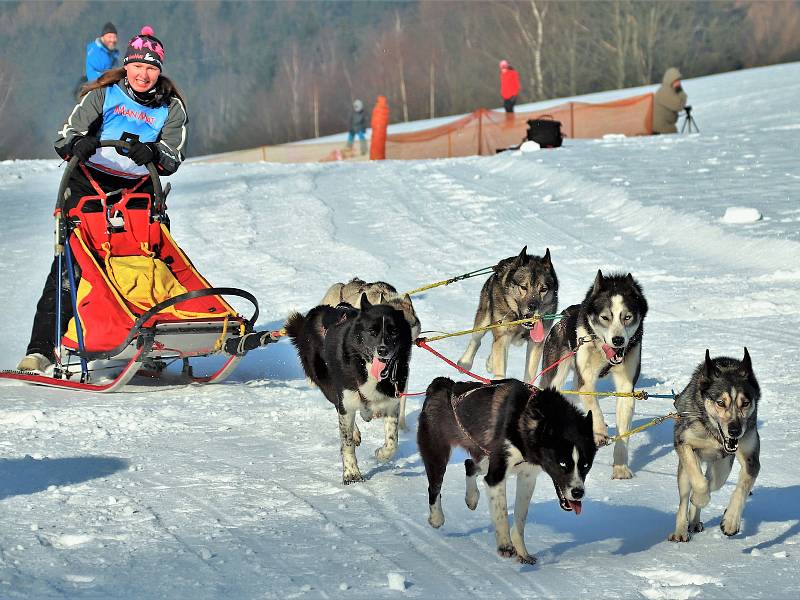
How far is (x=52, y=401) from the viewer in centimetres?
553

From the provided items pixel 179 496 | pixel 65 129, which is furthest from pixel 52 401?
pixel 179 496

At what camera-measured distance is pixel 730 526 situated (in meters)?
3.67

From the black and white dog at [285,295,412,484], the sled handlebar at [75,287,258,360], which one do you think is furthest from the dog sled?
the black and white dog at [285,295,412,484]

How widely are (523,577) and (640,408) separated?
92.8 inches

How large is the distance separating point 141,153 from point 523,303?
6.45 feet

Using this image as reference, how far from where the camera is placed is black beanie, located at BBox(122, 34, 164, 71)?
5742mm

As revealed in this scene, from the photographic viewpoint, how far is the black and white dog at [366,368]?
437 cm

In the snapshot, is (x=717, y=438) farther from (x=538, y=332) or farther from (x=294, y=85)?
(x=294, y=85)

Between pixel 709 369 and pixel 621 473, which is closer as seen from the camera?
pixel 709 369

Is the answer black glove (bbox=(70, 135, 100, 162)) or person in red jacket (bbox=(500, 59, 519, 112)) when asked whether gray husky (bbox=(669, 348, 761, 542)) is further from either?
person in red jacket (bbox=(500, 59, 519, 112))

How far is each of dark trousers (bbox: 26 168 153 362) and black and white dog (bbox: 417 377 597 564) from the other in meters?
2.57

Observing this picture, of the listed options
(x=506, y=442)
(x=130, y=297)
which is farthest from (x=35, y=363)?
(x=506, y=442)

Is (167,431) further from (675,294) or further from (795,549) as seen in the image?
(675,294)

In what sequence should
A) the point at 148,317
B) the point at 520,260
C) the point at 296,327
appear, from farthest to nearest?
1. the point at 520,260
2. the point at 148,317
3. the point at 296,327
